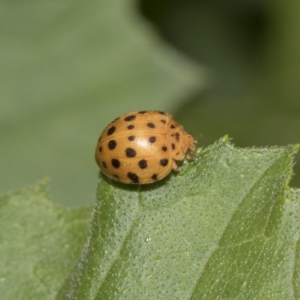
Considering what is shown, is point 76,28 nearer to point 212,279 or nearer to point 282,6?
point 282,6

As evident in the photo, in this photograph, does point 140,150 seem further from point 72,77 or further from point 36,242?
point 72,77

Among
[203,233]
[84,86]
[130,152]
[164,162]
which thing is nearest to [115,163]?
[130,152]

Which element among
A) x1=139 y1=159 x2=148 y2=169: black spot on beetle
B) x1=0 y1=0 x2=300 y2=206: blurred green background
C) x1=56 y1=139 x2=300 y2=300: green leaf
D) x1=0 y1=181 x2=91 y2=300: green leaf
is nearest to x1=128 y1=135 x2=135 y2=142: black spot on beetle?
x1=139 y1=159 x2=148 y2=169: black spot on beetle

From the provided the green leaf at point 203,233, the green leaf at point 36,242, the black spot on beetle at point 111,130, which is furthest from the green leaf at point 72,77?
the green leaf at point 203,233

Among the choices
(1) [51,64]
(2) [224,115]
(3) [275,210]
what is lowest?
(3) [275,210]

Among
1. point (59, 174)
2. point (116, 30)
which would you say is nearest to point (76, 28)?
point (116, 30)
